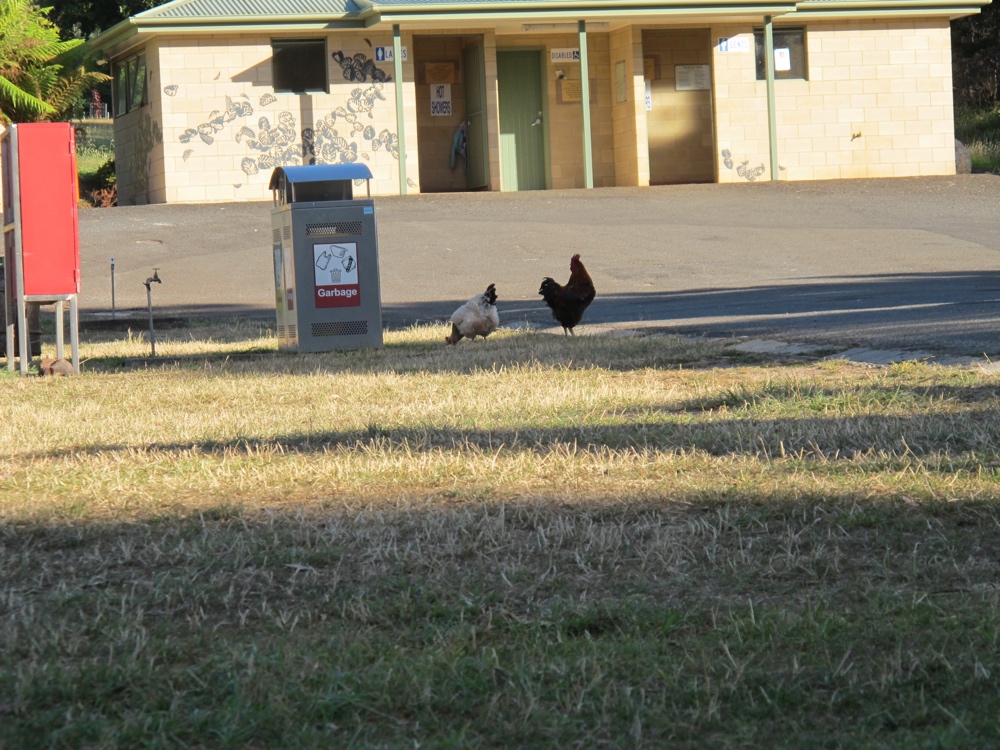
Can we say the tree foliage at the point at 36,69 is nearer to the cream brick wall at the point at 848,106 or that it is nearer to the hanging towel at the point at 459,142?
the hanging towel at the point at 459,142

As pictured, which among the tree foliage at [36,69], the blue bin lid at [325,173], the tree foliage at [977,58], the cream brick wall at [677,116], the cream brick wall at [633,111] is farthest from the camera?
the tree foliage at [977,58]

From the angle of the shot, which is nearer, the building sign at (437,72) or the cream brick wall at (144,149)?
the cream brick wall at (144,149)

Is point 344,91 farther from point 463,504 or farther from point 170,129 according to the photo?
point 463,504

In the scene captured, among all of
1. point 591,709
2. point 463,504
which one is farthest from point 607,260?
point 591,709

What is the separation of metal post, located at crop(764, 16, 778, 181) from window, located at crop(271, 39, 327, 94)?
9.48 meters

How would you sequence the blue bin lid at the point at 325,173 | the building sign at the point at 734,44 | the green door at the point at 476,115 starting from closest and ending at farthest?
the blue bin lid at the point at 325,173 → the green door at the point at 476,115 → the building sign at the point at 734,44

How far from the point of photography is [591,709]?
2.76m

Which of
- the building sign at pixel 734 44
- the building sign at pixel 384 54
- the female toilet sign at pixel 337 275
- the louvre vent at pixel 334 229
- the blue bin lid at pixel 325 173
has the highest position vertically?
the building sign at pixel 734 44

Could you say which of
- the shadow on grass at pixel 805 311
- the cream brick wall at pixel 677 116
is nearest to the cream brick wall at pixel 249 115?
the cream brick wall at pixel 677 116

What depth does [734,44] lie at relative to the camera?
30203mm

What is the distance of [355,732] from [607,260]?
58.4 ft

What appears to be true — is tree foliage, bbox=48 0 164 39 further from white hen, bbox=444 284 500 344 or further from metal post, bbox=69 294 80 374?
metal post, bbox=69 294 80 374

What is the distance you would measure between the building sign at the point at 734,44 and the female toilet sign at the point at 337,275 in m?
20.4

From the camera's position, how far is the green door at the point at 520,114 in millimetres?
31047
